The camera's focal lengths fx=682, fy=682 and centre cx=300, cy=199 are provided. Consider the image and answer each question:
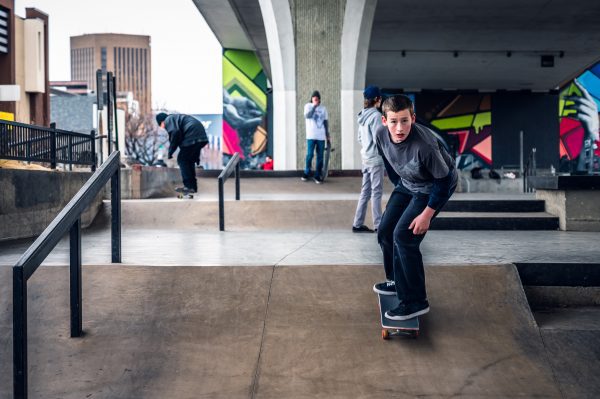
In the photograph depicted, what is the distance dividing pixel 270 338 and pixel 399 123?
62.5 inches

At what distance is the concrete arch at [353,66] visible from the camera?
684 inches

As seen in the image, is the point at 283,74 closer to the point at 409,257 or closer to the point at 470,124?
the point at 409,257

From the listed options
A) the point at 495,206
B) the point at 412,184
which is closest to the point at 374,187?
the point at 495,206

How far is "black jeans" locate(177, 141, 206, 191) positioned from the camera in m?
11.8

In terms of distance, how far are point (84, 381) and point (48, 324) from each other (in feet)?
2.60

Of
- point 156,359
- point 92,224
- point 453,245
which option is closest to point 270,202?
point 92,224

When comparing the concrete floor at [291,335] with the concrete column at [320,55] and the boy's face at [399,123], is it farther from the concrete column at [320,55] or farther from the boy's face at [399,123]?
→ the concrete column at [320,55]

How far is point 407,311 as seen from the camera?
4301mm

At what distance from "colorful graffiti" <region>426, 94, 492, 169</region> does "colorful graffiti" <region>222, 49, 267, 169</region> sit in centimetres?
1113

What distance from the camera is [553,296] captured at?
5.07 meters

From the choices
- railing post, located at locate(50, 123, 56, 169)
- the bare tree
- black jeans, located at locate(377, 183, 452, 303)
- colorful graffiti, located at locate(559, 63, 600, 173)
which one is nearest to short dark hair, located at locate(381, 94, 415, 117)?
black jeans, located at locate(377, 183, 452, 303)

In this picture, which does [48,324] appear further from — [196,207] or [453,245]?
[196,207]

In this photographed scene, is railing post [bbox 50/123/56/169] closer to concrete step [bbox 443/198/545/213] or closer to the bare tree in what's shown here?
concrete step [bbox 443/198/545/213]

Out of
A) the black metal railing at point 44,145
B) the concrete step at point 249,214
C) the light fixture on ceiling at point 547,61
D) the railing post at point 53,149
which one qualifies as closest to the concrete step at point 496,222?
the concrete step at point 249,214
